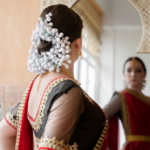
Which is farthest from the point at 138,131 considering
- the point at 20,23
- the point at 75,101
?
the point at 20,23

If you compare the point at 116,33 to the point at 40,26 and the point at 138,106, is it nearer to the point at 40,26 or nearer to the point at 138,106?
the point at 138,106

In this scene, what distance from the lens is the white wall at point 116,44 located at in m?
1.22

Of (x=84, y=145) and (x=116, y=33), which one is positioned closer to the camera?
(x=84, y=145)

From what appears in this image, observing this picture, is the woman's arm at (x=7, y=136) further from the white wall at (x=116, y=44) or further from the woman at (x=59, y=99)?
the white wall at (x=116, y=44)

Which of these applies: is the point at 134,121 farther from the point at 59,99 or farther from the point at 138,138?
the point at 59,99

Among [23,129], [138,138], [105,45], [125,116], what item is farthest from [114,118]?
[23,129]

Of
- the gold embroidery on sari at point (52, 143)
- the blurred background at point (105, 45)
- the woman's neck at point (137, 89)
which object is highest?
the blurred background at point (105, 45)

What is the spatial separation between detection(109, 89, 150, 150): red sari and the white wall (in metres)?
0.04

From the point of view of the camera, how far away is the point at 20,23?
1520 mm

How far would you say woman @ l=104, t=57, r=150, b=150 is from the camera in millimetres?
1164

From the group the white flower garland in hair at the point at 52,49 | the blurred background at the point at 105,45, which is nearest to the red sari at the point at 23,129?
the white flower garland in hair at the point at 52,49

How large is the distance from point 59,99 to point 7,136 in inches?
16.2

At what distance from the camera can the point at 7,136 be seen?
903 millimetres

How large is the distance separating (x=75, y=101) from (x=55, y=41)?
0.74ft
